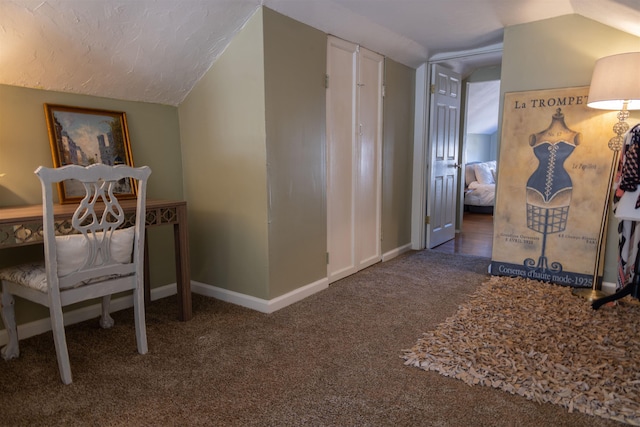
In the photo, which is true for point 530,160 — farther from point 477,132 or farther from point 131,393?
point 477,132

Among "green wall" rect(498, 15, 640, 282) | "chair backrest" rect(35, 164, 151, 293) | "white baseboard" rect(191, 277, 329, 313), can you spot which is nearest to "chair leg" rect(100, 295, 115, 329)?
"chair backrest" rect(35, 164, 151, 293)

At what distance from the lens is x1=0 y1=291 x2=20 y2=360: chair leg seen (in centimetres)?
186

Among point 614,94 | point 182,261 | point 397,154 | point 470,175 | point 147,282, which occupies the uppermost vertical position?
point 614,94

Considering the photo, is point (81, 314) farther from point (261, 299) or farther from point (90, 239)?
point (261, 299)

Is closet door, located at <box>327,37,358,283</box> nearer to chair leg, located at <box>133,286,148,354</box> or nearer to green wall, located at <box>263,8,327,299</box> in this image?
green wall, located at <box>263,8,327,299</box>

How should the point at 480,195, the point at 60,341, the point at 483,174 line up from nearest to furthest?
the point at 60,341 → the point at 480,195 → the point at 483,174

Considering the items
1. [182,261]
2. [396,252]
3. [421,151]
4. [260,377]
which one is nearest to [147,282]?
[182,261]

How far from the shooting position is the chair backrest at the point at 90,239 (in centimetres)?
161

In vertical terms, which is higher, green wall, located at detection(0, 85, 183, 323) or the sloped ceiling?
the sloped ceiling

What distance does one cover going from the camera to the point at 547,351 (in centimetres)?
192

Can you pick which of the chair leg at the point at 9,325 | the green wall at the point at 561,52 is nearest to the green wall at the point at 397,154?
the green wall at the point at 561,52

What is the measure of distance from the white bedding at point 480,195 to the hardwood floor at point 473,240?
0.49 metres

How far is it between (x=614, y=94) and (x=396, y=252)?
2.22m

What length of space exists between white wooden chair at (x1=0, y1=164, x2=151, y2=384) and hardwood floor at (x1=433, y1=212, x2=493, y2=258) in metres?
3.19
